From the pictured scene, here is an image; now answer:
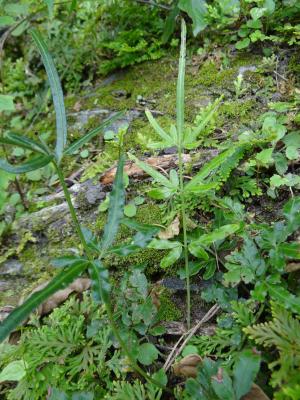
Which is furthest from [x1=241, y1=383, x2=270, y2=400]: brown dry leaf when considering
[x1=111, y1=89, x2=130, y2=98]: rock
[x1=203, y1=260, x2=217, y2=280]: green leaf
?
[x1=111, y1=89, x2=130, y2=98]: rock

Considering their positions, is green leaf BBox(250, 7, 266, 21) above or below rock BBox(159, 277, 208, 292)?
above

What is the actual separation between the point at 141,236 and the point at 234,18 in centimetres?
221

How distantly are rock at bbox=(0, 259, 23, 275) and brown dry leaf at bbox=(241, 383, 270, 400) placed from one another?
1.50 metres

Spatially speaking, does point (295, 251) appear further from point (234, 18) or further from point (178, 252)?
point (234, 18)

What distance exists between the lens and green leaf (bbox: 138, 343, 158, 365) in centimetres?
166

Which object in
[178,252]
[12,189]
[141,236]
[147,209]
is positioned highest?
[141,236]

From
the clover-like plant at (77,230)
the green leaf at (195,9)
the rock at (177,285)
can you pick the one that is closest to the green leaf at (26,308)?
the clover-like plant at (77,230)

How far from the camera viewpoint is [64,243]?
239cm

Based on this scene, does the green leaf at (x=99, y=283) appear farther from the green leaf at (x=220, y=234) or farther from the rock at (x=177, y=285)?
the rock at (x=177, y=285)

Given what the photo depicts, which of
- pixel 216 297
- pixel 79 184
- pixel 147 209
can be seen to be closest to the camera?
pixel 216 297

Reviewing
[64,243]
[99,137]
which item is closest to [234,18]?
[99,137]

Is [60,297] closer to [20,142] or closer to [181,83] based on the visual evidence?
[20,142]

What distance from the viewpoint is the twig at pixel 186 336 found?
1695 mm

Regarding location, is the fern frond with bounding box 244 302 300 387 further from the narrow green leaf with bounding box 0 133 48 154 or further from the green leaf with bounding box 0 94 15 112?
the green leaf with bounding box 0 94 15 112
